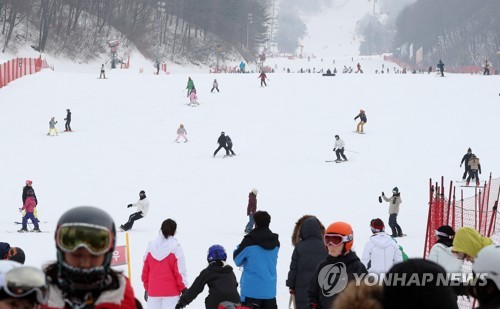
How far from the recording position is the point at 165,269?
806cm

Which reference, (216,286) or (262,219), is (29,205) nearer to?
(262,219)

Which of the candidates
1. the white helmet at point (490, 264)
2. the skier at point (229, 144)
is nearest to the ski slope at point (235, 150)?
the skier at point (229, 144)

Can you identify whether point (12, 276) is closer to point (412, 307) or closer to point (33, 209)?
point (412, 307)

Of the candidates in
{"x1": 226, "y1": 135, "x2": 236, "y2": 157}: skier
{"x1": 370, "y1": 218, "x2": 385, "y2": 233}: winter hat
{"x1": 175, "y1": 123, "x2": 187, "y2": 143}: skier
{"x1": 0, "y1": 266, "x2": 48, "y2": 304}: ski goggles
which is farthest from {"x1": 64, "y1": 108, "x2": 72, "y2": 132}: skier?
{"x1": 0, "y1": 266, "x2": 48, "y2": 304}: ski goggles

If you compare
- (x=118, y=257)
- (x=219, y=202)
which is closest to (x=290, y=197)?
(x=219, y=202)

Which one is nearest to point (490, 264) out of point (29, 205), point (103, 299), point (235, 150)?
point (103, 299)

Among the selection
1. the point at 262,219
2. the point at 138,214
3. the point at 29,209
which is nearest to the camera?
the point at 262,219

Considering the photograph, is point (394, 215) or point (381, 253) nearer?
point (381, 253)

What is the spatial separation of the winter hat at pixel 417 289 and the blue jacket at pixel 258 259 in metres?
4.39

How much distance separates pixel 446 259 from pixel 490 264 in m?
2.92

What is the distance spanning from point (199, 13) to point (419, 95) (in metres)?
59.2

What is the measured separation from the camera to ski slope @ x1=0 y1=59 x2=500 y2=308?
20109 mm

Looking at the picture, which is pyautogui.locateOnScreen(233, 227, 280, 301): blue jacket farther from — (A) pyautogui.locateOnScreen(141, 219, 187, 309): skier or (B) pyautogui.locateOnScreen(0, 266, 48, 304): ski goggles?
(B) pyautogui.locateOnScreen(0, 266, 48, 304): ski goggles

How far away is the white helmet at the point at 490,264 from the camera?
3.67 metres
